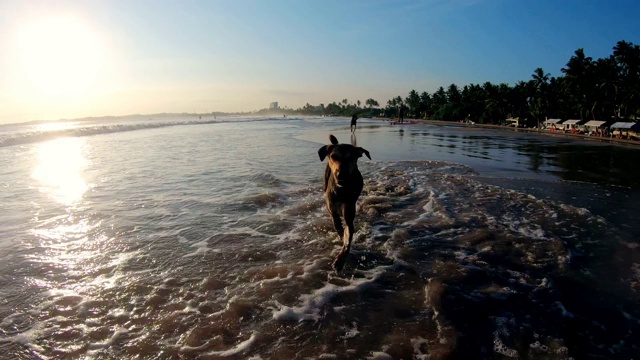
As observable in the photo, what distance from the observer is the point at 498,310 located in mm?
4465

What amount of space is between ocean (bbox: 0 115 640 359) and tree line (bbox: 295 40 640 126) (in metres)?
57.7

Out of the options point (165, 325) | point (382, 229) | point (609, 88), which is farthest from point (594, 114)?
point (165, 325)

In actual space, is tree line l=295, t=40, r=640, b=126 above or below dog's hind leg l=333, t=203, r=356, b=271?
above

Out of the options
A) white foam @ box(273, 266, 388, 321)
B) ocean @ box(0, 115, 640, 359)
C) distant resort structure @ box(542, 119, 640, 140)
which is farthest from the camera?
distant resort structure @ box(542, 119, 640, 140)

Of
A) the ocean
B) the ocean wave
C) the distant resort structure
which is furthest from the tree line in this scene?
the ocean wave

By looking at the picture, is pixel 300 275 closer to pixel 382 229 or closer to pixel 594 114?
pixel 382 229

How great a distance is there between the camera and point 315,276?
551 centimetres

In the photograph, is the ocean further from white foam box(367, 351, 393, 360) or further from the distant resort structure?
the distant resort structure

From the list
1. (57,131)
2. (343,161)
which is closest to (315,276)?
(343,161)

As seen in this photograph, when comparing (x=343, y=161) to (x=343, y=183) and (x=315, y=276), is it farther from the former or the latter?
(x=315, y=276)

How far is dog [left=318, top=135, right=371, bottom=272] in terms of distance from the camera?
507 centimetres

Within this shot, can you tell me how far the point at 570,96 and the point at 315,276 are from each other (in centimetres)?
A: 7915

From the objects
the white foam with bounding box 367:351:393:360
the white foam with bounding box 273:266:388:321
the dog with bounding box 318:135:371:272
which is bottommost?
the white foam with bounding box 367:351:393:360

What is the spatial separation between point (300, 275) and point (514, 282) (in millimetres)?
3360
